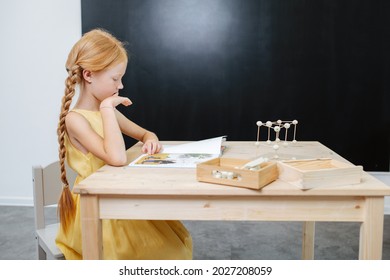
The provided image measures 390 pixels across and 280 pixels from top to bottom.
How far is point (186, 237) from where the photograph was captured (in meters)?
1.57

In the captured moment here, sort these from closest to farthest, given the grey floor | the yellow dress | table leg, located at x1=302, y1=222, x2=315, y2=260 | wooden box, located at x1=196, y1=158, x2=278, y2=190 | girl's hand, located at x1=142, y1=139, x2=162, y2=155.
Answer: wooden box, located at x1=196, y1=158, x2=278, y2=190
the yellow dress
girl's hand, located at x1=142, y1=139, x2=162, y2=155
table leg, located at x1=302, y1=222, x2=315, y2=260
the grey floor

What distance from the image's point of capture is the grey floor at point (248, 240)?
8.20 feet

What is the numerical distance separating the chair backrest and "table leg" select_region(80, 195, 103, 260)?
1.58ft

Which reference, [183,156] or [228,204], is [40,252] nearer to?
[183,156]

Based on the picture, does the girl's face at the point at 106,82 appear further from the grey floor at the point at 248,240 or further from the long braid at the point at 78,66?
the grey floor at the point at 248,240

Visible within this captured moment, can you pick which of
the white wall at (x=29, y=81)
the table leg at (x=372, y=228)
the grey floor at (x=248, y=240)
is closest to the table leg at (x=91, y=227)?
the table leg at (x=372, y=228)

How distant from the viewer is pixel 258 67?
3.08m

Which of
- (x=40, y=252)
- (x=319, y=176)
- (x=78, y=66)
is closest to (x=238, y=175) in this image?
→ (x=319, y=176)

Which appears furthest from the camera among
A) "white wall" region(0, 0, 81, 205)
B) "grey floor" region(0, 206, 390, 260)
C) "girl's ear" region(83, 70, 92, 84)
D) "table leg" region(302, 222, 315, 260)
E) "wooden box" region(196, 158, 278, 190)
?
"white wall" region(0, 0, 81, 205)

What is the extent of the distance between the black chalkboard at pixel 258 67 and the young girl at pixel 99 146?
5.24 ft

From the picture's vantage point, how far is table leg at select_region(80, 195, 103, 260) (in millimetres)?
1114

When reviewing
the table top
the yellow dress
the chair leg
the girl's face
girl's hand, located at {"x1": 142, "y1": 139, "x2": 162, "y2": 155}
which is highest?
the girl's face

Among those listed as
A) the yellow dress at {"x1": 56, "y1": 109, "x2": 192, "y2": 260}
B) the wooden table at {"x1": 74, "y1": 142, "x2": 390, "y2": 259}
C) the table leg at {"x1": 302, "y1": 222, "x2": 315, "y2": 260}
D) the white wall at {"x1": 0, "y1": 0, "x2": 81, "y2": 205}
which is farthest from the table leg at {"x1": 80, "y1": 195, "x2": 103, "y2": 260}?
the white wall at {"x1": 0, "y1": 0, "x2": 81, "y2": 205}

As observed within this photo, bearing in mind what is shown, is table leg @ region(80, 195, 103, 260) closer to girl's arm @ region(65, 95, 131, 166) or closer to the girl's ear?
girl's arm @ region(65, 95, 131, 166)
